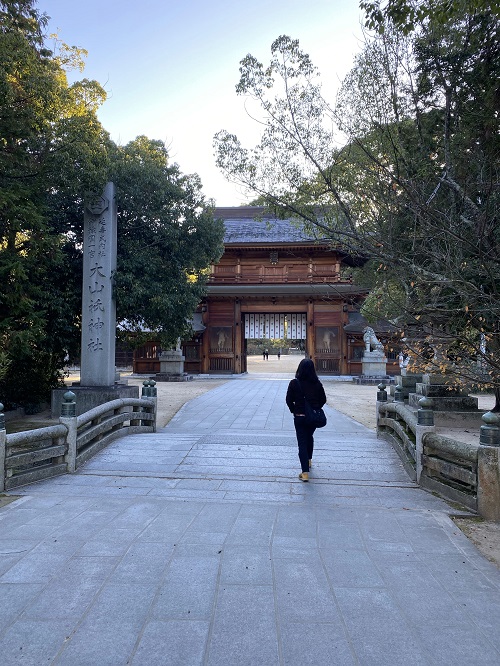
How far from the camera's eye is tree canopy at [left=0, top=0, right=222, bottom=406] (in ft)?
27.3

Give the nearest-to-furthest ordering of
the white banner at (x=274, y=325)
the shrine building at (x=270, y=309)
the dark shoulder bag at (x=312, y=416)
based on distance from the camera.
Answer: the dark shoulder bag at (x=312, y=416), the shrine building at (x=270, y=309), the white banner at (x=274, y=325)

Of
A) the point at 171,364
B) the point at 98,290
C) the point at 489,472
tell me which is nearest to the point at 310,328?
the point at 171,364

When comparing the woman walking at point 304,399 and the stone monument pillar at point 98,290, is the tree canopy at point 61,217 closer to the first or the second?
the stone monument pillar at point 98,290

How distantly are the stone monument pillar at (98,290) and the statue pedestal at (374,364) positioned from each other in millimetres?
16263

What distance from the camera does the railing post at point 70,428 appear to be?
236 inches

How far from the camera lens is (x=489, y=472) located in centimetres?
455

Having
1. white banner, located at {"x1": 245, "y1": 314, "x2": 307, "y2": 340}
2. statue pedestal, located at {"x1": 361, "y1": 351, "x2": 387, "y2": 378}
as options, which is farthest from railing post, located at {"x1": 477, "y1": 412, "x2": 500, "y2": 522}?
white banner, located at {"x1": 245, "y1": 314, "x2": 307, "y2": 340}

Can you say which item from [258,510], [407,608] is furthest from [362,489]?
[407,608]

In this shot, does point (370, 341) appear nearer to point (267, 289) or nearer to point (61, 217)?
point (267, 289)

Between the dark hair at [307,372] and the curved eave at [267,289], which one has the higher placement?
the curved eave at [267,289]

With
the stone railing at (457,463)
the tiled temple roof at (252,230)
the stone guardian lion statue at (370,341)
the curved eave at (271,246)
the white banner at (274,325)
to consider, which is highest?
the tiled temple roof at (252,230)

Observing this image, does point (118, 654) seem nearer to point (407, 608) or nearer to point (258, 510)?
point (407, 608)

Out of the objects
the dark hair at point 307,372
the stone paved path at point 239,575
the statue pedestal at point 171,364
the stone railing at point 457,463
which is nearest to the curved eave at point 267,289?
the statue pedestal at point 171,364

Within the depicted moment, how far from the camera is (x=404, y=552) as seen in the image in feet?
11.8
